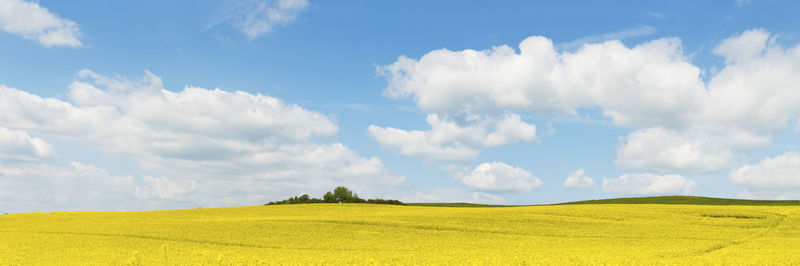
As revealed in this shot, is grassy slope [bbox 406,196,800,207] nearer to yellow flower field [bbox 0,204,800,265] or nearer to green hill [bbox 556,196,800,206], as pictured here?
green hill [bbox 556,196,800,206]

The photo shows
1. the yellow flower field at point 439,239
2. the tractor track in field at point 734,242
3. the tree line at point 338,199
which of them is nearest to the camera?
the yellow flower field at point 439,239

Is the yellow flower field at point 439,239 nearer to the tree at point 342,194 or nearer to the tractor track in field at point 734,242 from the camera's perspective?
the tractor track in field at point 734,242

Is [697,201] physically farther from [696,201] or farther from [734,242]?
[734,242]

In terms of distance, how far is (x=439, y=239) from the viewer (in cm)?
2891

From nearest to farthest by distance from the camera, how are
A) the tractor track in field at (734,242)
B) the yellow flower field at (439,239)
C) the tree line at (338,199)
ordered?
1. the yellow flower field at (439,239)
2. the tractor track in field at (734,242)
3. the tree line at (338,199)

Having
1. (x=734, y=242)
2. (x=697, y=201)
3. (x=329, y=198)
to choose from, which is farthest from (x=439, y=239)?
(x=697, y=201)

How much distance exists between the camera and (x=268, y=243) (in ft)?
87.7

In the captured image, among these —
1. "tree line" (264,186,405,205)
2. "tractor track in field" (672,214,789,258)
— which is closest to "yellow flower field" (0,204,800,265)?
"tractor track in field" (672,214,789,258)

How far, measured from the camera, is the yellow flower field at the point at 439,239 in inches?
811

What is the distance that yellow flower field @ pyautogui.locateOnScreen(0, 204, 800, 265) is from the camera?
2059cm

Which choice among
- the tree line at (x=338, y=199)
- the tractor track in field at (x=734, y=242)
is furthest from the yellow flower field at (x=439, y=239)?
the tree line at (x=338, y=199)

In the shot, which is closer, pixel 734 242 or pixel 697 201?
pixel 734 242

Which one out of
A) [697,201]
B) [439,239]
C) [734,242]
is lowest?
[734,242]

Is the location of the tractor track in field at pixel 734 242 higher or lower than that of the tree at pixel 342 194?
lower
